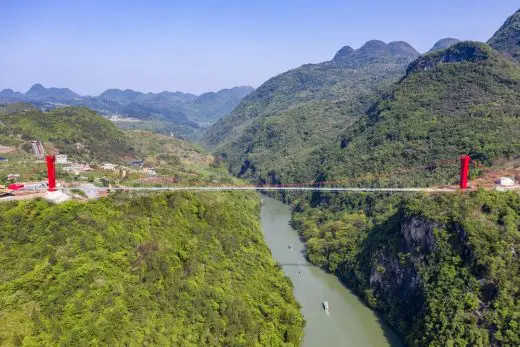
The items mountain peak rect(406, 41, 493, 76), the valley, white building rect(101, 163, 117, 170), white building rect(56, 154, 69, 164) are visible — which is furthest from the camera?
mountain peak rect(406, 41, 493, 76)

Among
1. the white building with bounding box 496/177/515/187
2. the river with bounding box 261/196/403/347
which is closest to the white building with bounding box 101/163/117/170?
the river with bounding box 261/196/403/347

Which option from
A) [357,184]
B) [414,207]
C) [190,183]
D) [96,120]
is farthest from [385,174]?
[96,120]

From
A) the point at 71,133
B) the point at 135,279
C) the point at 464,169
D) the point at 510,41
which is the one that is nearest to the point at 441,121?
the point at 464,169

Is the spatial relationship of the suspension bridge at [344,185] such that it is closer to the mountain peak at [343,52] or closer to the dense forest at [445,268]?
the dense forest at [445,268]

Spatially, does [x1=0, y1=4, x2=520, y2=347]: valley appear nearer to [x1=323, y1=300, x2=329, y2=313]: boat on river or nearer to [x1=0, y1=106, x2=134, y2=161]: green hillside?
[x1=323, y1=300, x2=329, y2=313]: boat on river

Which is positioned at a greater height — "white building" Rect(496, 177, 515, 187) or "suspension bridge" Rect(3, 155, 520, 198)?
"white building" Rect(496, 177, 515, 187)

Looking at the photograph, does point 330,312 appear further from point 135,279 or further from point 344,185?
point 344,185

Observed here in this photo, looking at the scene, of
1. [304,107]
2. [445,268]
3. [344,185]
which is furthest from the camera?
[304,107]
